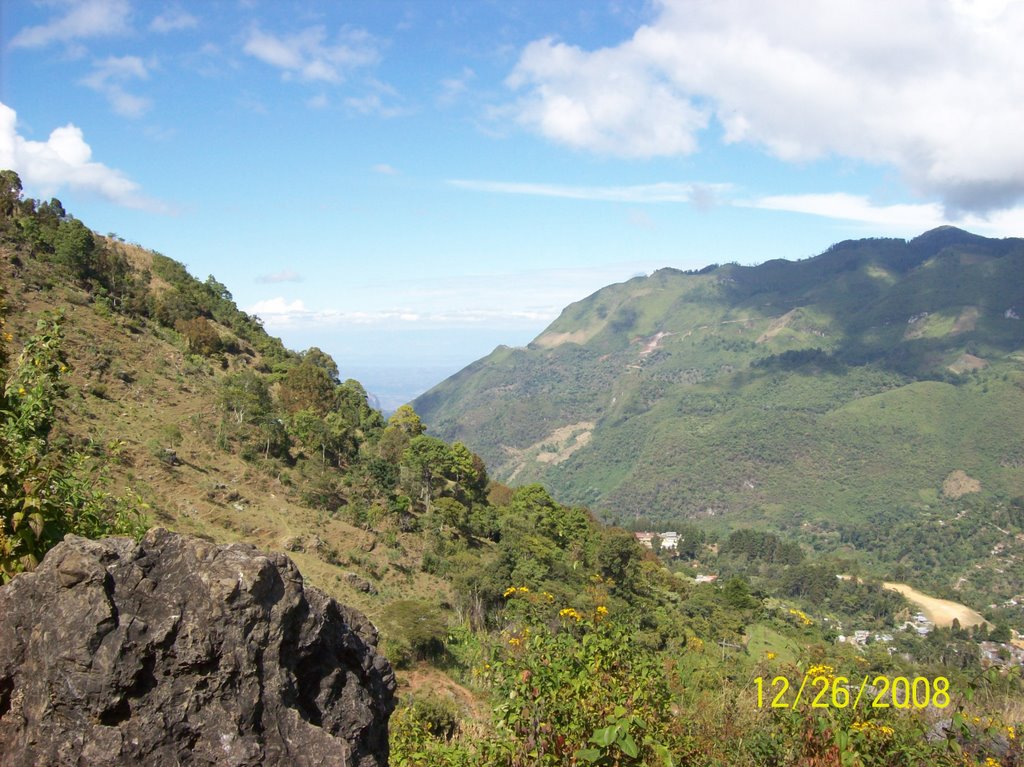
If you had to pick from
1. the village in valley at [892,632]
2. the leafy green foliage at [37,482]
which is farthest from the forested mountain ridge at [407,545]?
the village in valley at [892,632]

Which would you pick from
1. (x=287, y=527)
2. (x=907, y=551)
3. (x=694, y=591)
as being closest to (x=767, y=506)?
(x=907, y=551)

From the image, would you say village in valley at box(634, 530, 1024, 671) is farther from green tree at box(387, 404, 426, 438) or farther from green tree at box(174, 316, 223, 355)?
green tree at box(174, 316, 223, 355)

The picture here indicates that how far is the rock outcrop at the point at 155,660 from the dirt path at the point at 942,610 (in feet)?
265

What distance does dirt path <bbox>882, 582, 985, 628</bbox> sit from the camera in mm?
68688

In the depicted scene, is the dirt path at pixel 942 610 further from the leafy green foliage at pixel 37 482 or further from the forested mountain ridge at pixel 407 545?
the leafy green foliage at pixel 37 482

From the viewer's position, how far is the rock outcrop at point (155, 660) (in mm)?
3139

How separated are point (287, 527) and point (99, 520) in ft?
63.3

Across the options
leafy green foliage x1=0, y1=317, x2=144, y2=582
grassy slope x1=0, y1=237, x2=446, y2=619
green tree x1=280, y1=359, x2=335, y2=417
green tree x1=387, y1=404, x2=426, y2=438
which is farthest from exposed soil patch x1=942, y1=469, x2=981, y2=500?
leafy green foliage x1=0, y1=317, x2=144, y2=582

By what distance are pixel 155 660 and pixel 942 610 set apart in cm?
8795

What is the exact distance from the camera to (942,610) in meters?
71.7

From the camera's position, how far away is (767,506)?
467 ft

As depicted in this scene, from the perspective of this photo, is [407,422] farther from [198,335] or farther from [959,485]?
[959,485]

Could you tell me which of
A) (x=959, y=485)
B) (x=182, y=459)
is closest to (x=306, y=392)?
(x=182, y=459)

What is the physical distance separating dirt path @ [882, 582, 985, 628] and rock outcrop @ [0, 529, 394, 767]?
80.7 m
